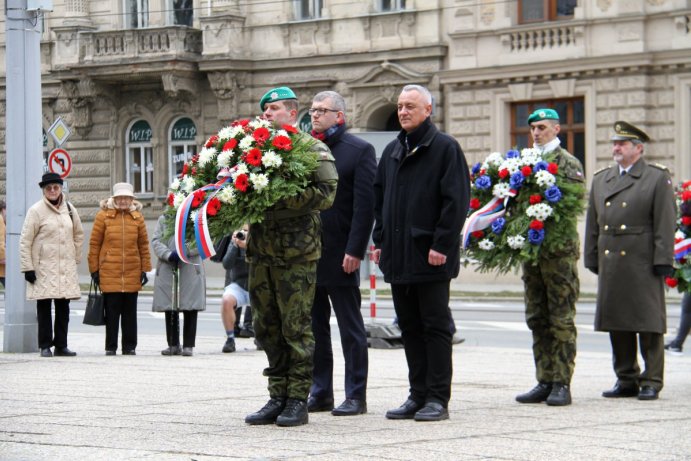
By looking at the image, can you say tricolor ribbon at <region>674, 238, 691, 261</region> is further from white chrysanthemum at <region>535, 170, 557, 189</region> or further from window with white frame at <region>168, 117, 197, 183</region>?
window with white frame at <region>168, 117, 197, 183</region>

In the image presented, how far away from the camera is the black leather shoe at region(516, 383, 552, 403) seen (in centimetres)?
1068

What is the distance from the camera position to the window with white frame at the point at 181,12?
38.8m

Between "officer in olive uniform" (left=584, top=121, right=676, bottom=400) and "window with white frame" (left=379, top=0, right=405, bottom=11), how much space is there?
24450mm

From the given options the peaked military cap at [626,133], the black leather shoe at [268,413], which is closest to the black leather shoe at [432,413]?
the black leather shoe at [268,413]

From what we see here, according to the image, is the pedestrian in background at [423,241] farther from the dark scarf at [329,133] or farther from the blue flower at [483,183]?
the blue flower at [483,183]

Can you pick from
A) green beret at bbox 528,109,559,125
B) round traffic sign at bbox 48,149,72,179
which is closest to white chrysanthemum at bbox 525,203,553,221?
green beret at bbox 528,109,559,125

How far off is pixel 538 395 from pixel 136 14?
30814 millimetres

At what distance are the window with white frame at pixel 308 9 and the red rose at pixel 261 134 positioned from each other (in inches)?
1105

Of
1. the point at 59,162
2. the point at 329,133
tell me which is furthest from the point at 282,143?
the point at 59,162

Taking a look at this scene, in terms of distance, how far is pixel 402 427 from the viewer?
29.7ft

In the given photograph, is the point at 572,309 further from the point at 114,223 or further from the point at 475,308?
the point at 475,308

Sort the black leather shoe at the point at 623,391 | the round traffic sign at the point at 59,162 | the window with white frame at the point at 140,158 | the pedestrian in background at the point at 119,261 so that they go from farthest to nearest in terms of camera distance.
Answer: the window with white frame at the point at 140,158 < the round traffic sign at the point at 59,162 < the pedestrian in background at the point at 119,261 < the black leather shoe at the point at 623,391

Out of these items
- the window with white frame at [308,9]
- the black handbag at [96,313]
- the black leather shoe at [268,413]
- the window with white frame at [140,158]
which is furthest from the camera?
the window with white frame at [140,158]

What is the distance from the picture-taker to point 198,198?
9.20 meters
